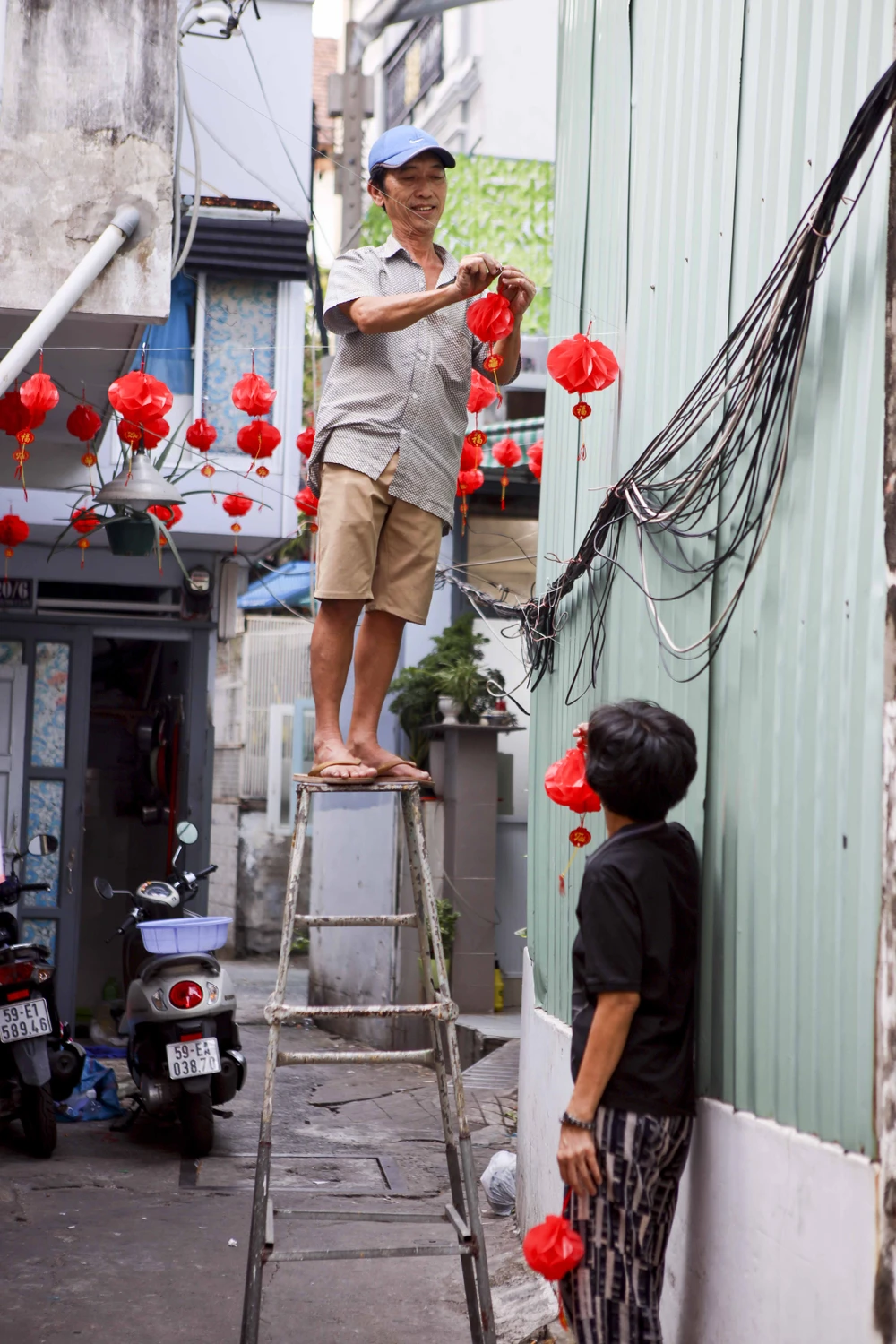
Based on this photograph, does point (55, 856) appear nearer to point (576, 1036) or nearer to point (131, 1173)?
point (131, 1173)

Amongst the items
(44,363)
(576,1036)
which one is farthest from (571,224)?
(576,1036)

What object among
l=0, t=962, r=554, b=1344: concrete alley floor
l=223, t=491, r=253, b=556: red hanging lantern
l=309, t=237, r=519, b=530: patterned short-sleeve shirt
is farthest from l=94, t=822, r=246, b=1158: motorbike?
l=309, t=237, r=519, b=530: patterned short-sleeve shirt

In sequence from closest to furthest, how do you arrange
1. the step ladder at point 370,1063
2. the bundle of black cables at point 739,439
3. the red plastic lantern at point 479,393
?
the bundle of black cables at point 739,439 → the step ladder at point 370,1063 → the red plastic lantern at point 479,393

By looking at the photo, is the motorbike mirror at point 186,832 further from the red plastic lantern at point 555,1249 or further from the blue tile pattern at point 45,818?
the red plastic lantern at point 555,1249

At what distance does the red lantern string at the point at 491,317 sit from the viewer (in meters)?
3.89

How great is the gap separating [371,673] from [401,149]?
1612 mm

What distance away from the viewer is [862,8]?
8.48ft

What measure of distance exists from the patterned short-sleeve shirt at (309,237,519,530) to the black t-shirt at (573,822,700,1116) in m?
1.61

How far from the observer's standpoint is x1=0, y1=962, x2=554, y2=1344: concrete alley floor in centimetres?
467

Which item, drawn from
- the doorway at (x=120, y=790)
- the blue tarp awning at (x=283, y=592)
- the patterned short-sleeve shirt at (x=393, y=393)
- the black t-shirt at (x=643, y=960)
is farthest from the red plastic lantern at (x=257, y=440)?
the blue tarp awning at (x=283, y=592)

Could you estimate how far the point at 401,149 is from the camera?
3.91 m

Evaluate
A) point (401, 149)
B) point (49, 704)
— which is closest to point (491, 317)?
point (401, 149)

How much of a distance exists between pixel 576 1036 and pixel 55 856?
24.4 feet

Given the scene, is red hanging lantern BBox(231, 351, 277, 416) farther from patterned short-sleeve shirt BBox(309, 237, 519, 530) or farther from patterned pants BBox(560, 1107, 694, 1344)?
patterned pants BBox(560, 1107, 694, 1344)
